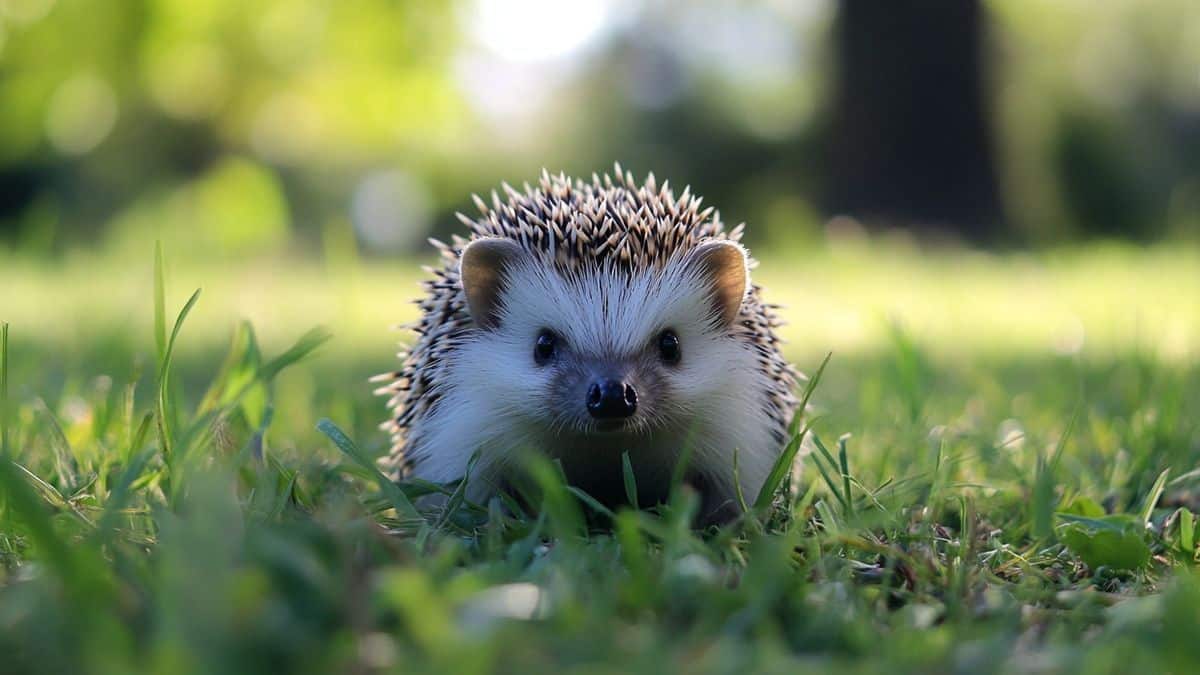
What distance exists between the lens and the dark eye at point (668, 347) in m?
3.22

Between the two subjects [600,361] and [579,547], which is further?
[600,361]

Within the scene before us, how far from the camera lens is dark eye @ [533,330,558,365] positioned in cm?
324

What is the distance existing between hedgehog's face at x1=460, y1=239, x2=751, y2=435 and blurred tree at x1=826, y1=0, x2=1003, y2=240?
11.6m

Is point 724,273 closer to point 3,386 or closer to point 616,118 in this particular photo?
point 3,386

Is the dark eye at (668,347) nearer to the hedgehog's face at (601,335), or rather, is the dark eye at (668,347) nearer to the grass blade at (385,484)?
the hedgehog's face at (601,335)

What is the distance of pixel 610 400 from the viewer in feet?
9.27

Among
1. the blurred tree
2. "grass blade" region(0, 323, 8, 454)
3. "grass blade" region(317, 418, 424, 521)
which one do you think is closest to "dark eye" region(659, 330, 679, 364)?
"grass blade" region(317, 418, 424, 521)

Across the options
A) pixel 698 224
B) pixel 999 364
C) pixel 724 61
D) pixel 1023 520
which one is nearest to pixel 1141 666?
pixel 1023 520

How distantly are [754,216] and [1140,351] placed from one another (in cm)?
1750

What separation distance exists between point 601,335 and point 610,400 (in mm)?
321

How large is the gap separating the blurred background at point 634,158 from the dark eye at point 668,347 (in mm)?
1473

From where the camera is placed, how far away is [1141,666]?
1.65 m

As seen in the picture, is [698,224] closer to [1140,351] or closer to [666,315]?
[666,315]

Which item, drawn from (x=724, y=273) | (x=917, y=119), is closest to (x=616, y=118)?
(x=917, y=119)
